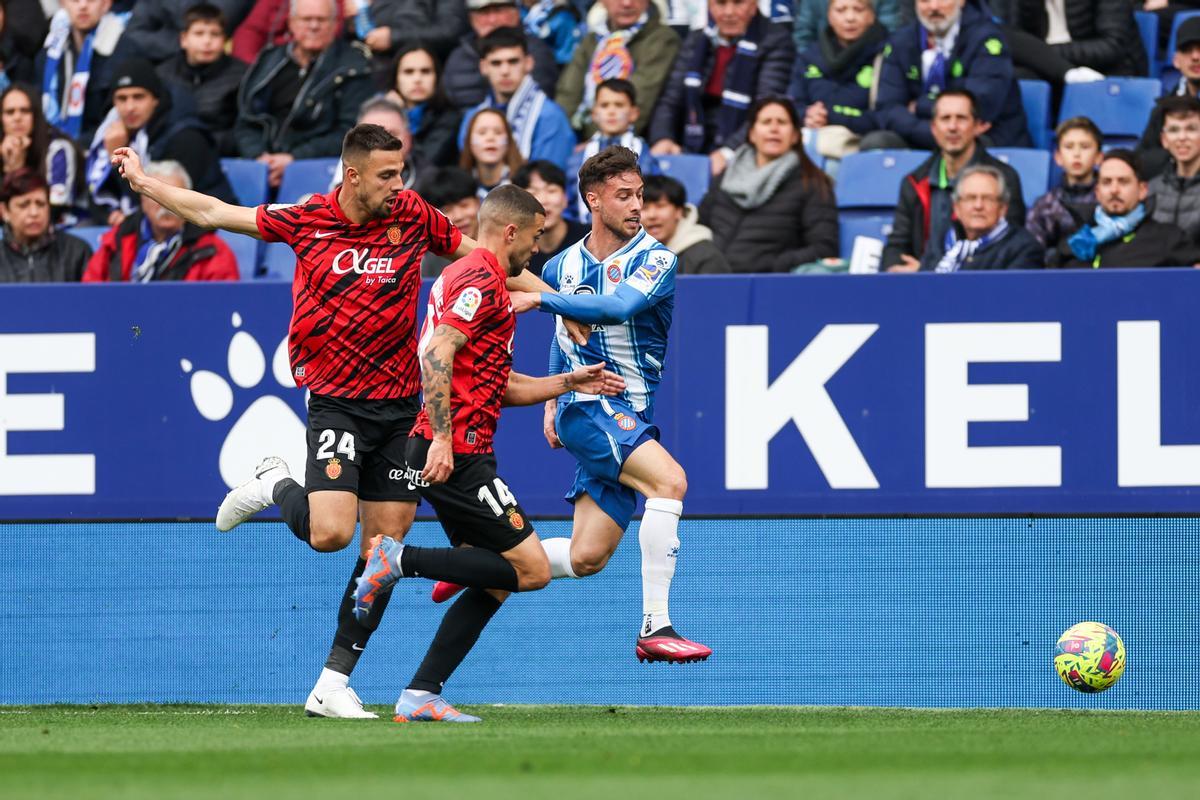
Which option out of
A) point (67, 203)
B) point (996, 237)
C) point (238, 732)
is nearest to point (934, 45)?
point (996, 237)

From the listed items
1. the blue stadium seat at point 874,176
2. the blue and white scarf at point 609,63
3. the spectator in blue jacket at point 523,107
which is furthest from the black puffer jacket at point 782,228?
the blue and white scarf at point 609,63

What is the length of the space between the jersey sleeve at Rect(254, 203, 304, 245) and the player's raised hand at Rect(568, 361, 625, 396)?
1.29 meters

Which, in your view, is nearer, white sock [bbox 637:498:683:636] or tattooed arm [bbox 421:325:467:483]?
tattooed arm [bbox 421:325:467:483]

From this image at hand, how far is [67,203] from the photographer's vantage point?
13344 millimetres

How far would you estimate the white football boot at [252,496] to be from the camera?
28.0ft

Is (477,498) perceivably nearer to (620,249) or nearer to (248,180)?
(620,249)

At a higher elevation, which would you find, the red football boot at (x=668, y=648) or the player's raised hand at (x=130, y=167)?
the player's raised hand at (x=130, y=167)

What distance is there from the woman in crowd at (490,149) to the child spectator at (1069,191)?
328 cm

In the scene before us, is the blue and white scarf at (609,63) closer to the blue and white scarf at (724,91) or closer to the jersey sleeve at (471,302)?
the blue and white scarf at (724,91)

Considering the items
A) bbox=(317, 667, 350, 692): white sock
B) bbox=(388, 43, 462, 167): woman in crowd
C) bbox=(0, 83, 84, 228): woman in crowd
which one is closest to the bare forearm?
bbox=(317, 667, 350, 692): white sock

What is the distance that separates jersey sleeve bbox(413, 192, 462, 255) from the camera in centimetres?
802

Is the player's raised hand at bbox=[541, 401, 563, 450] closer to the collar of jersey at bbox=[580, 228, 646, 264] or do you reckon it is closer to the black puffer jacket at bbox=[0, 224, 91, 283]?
the collar of jersey at bbox=[580, 228, 646, 264]

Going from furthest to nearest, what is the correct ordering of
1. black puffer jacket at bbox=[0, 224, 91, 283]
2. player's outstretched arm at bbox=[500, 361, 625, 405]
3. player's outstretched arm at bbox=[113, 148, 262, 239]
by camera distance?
black puffer jacket at bbox=[0, 224, 91, 283], player's outstretched arm at bbox=[113, 148, 262, 239], player's outstretched arm at bbox=[500, 361, 625, 405]

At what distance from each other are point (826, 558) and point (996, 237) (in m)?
2.18
